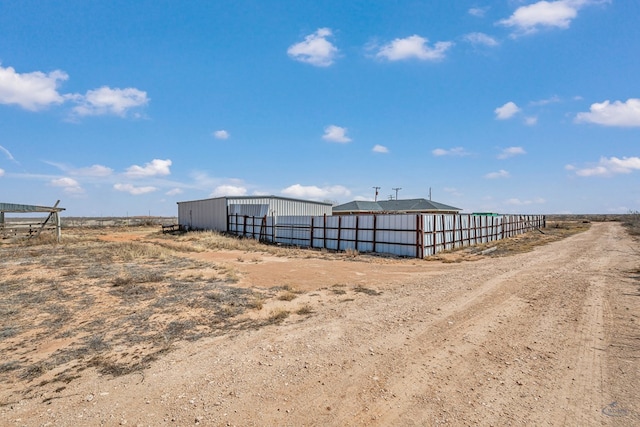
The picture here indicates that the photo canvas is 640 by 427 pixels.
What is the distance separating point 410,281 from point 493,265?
5.47 metres

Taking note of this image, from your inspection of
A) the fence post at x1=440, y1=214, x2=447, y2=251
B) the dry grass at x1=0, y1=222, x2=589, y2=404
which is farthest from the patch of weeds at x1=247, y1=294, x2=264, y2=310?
the fence post at x1=440, y1=214, x2=447, y2=251

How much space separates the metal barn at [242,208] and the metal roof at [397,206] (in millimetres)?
13282

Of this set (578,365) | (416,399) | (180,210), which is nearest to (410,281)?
(578,365)

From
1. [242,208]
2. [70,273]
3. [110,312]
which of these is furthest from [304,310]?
[242,208]

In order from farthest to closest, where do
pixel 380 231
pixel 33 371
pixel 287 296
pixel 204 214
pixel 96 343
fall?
pixel 204 214 < pixel 380 231 < pixel 287 296 < pixel 96 343 < pixel 33 371

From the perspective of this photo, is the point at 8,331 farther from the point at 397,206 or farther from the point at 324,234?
the point at 397,206

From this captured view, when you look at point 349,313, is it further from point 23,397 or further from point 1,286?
point 1,286

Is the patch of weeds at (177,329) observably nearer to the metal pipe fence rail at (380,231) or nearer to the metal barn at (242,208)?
the metal pipe fence rail at (380,231)

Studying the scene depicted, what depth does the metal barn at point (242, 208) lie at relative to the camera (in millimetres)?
31312

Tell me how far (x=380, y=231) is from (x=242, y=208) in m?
15.7

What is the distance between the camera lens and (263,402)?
427cm

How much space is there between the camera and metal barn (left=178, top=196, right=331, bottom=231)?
31.3 metres

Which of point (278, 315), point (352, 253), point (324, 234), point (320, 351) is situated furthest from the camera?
point (324, 234)

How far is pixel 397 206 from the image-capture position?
5541 cm
